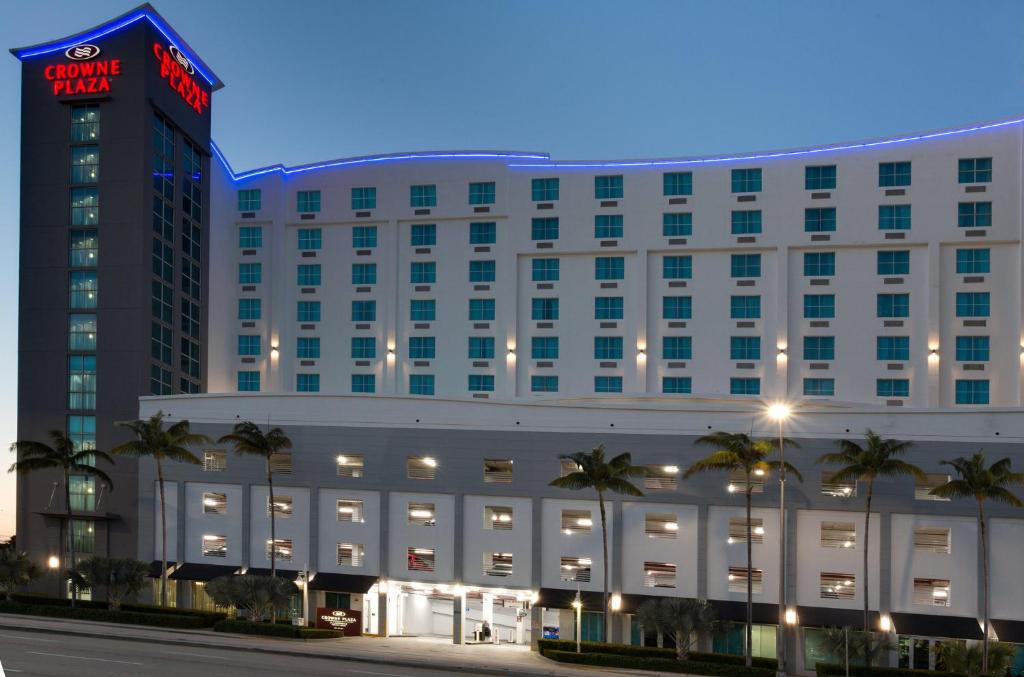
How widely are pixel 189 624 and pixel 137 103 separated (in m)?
35.3

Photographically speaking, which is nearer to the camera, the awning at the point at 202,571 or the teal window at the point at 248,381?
the awning at the point at 202,571

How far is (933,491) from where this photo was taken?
138 ft

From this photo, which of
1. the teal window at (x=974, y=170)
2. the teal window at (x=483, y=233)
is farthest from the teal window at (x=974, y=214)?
the teal window at (x=483, y=233)

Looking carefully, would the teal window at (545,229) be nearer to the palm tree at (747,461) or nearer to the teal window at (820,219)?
the teal window at (820,219)

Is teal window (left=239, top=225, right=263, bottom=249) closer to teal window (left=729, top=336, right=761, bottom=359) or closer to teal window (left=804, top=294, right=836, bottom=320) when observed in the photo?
teal window (left=729, top=336, right=761, bottom=359)

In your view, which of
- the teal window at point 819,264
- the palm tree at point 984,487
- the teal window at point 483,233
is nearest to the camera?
the palm tree at point 984,487

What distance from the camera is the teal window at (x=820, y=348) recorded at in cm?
6372

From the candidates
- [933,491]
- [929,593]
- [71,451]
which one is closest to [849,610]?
[929,593]

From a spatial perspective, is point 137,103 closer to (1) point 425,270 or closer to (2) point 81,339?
(2) point 81,339

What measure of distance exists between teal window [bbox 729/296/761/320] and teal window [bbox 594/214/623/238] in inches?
376

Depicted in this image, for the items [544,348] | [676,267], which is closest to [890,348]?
[676,267]

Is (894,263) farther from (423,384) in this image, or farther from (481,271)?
(423,384)

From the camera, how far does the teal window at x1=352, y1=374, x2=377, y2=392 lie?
230ft

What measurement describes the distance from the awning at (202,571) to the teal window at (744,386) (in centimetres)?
3535
